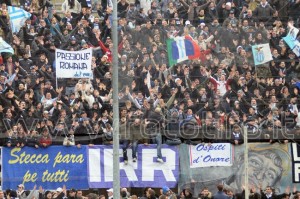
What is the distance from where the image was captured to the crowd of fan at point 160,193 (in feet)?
107

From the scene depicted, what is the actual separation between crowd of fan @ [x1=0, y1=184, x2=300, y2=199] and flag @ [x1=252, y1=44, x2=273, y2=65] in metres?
4.22

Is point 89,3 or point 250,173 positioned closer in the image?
point 250,173

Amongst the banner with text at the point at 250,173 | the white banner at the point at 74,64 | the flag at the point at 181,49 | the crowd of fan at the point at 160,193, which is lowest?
the crowd of fan at the point at 160,193

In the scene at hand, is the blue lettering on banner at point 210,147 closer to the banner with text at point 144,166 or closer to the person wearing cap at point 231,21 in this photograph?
the banner with text at point 144,166

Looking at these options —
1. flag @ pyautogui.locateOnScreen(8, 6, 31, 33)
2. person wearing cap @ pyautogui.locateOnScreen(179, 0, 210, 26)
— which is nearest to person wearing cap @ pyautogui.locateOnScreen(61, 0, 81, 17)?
flag @ pyautogui.locateOnScreen(8, 6, 31, 33)

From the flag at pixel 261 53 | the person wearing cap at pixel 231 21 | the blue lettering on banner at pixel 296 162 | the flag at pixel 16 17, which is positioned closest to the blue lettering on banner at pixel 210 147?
the blue lettering on banner at pixel 296 162

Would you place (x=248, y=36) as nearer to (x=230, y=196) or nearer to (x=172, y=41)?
(x=172, y=41)

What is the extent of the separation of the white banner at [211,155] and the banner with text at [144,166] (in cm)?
49

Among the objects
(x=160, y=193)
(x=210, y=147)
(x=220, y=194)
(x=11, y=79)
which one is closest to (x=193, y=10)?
(x=210, y=147)

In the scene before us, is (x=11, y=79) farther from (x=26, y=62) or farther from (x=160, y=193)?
(x=160, y=193)

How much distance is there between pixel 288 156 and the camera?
34.3 meters

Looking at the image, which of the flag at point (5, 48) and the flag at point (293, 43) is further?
the flag at point (293, 43)

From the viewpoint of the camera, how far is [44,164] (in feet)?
112

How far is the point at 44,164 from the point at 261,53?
7.16m
